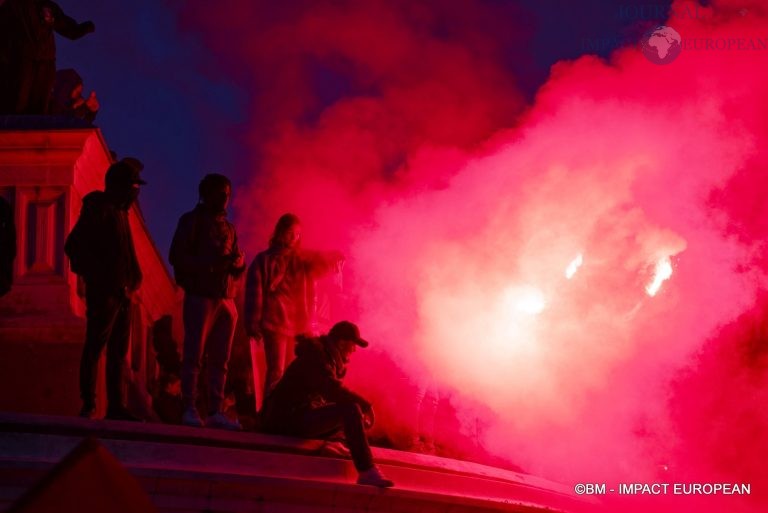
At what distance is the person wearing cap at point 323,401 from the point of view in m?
→ 9.06

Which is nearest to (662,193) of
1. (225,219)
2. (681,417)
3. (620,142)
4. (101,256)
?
(620,142)

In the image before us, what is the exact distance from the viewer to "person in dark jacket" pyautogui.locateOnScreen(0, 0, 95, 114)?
43.3 feet

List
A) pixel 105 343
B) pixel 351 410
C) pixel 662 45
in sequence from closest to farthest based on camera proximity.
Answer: pixel 351 410
pixel 105 343
pixel 662 45

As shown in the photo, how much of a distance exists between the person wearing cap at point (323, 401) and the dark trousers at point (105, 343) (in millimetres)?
1205

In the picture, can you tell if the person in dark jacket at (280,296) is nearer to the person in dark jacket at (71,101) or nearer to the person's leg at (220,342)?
the person's leg at (220,342)

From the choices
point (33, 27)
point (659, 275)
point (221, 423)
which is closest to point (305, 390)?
point (221, 423)

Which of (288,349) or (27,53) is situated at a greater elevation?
(27,53)

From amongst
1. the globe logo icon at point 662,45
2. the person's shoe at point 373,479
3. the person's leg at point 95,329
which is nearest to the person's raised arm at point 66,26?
the person's leg at point 95,329

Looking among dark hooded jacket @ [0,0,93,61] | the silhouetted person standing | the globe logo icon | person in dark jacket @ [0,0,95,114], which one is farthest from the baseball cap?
the globe logo icon

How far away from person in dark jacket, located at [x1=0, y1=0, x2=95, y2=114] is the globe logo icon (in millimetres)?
9022

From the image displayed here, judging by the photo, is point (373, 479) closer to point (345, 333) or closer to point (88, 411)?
point (345, 333)

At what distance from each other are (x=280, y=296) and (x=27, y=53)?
4.30 m

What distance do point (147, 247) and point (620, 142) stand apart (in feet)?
22.6

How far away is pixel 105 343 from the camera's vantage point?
9.66 metres
